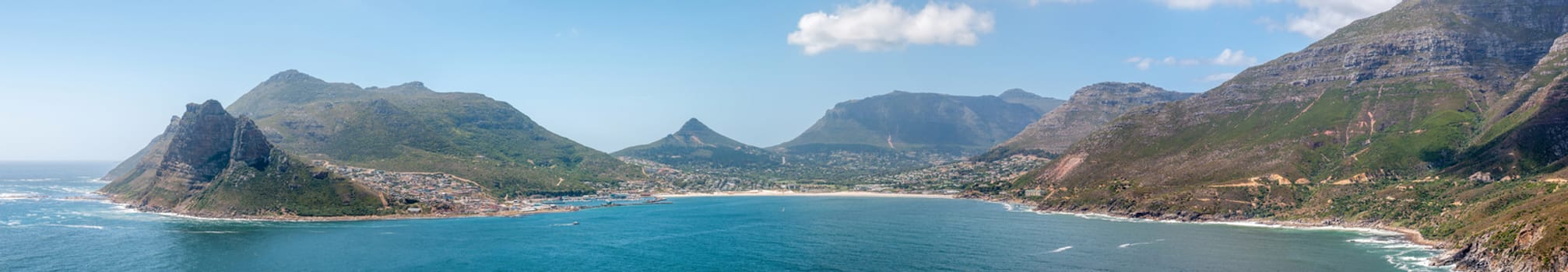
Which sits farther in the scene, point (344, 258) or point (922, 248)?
point (922, 248)

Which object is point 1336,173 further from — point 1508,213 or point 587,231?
point 587,231

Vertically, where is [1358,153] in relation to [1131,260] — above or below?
above

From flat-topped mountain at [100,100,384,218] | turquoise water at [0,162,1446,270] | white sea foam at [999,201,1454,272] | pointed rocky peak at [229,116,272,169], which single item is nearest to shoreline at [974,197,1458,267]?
white sea foam at [999,201,1454,272]

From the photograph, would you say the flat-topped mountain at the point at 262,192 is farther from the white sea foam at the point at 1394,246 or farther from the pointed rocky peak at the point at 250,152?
the white sea foam at the point at 1394,246

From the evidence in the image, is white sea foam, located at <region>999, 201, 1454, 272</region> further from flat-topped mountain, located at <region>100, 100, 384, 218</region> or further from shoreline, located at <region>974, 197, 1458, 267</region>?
flat-topped mountain, located at <region>100, 100, 384, 218</region>

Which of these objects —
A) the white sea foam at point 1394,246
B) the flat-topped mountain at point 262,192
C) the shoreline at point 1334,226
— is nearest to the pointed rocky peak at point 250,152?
the flat-topped mountain at point 262,192

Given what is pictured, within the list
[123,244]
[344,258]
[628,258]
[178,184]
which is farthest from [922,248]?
[178,184]

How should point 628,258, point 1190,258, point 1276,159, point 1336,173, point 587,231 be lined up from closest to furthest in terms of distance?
point 1190,258
point 628,258
point 587,231
point 1336,173
point 1276,159

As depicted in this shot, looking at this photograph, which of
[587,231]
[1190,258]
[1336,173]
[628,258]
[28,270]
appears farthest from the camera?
[1336,173]
